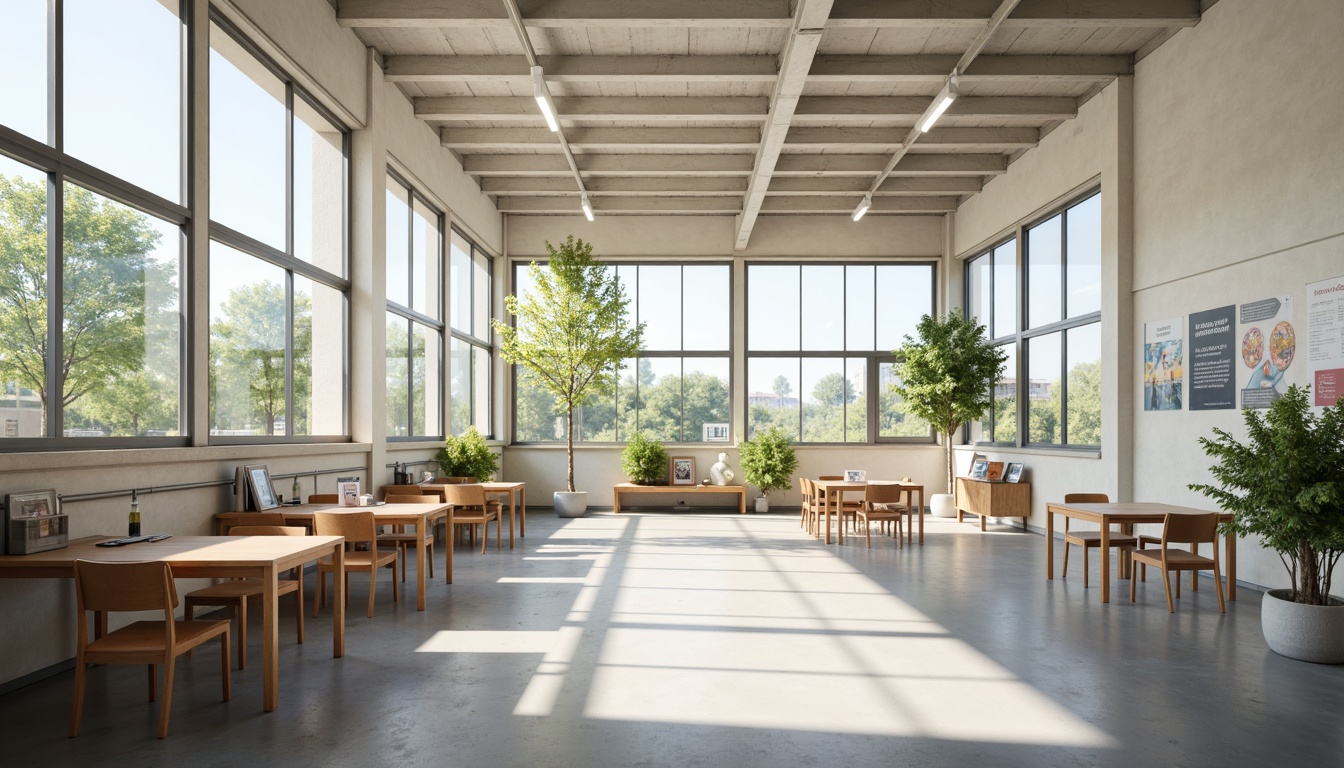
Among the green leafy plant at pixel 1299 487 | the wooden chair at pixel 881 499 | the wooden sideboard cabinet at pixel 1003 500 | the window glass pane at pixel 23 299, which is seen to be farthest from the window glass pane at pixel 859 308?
the window glass pane at pixel 23 299

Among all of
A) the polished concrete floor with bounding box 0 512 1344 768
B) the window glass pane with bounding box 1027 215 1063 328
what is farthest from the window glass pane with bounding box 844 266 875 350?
the polished concrete floor with bounding box 0 512 1344 768

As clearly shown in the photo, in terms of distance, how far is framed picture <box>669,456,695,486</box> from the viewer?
13.3 metres

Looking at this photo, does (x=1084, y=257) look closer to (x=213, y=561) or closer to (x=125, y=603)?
(x=213, y=561)

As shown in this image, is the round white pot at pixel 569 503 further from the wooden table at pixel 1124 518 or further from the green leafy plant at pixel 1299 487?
the green leafy plant at pixel 1299 487

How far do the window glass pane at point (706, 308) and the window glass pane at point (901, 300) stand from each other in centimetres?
259

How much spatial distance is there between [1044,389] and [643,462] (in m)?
5.91

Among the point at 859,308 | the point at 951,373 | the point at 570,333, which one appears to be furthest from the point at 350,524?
the point at 859,308

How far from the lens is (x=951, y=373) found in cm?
1149

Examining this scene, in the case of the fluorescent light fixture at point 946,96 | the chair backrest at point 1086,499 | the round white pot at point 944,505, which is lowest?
the round white pot at point 944,505

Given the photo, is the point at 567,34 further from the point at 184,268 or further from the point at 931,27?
the point at 184,268

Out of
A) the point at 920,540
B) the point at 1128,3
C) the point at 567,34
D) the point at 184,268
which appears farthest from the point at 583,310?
the point at 1128,3

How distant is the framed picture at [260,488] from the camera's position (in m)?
5.77

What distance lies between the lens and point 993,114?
359 inches

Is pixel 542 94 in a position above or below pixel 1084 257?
above
